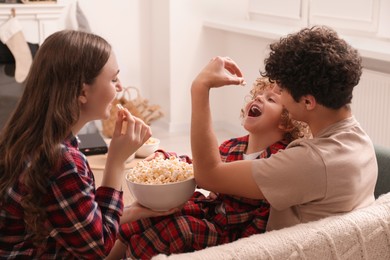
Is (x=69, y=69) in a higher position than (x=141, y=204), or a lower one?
higher

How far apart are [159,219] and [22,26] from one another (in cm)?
310

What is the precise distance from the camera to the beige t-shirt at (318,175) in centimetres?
137

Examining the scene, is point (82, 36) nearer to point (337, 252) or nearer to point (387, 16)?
point (337, 252)

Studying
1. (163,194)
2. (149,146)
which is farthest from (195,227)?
(149,146)

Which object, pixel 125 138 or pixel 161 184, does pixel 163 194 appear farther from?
pixel 125 138

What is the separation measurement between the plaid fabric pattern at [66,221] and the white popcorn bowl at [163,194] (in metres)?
0.15

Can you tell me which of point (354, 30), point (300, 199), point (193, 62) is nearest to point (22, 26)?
point (193, 62)

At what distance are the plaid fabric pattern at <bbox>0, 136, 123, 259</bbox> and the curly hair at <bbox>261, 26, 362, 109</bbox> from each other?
21.4 inches

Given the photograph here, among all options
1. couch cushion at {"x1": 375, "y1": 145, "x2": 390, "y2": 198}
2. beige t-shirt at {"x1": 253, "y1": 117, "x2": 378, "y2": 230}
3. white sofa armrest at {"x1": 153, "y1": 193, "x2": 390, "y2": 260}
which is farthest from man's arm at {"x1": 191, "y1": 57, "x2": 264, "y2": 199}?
couch cushion at {"x1": 375, "y1": 145, "x2": 390, "y2": 198}

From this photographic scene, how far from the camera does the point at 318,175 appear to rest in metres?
1.37

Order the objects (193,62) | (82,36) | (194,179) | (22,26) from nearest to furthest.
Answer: (82,36), (194,179), (22,26), (193,62)

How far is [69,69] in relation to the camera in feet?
4.55

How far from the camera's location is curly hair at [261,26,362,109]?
140 cm

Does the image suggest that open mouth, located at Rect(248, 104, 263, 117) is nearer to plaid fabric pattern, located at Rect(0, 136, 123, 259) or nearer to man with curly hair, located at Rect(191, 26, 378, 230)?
man with curly hair, located at Rect(191, 26, 378, 230)
